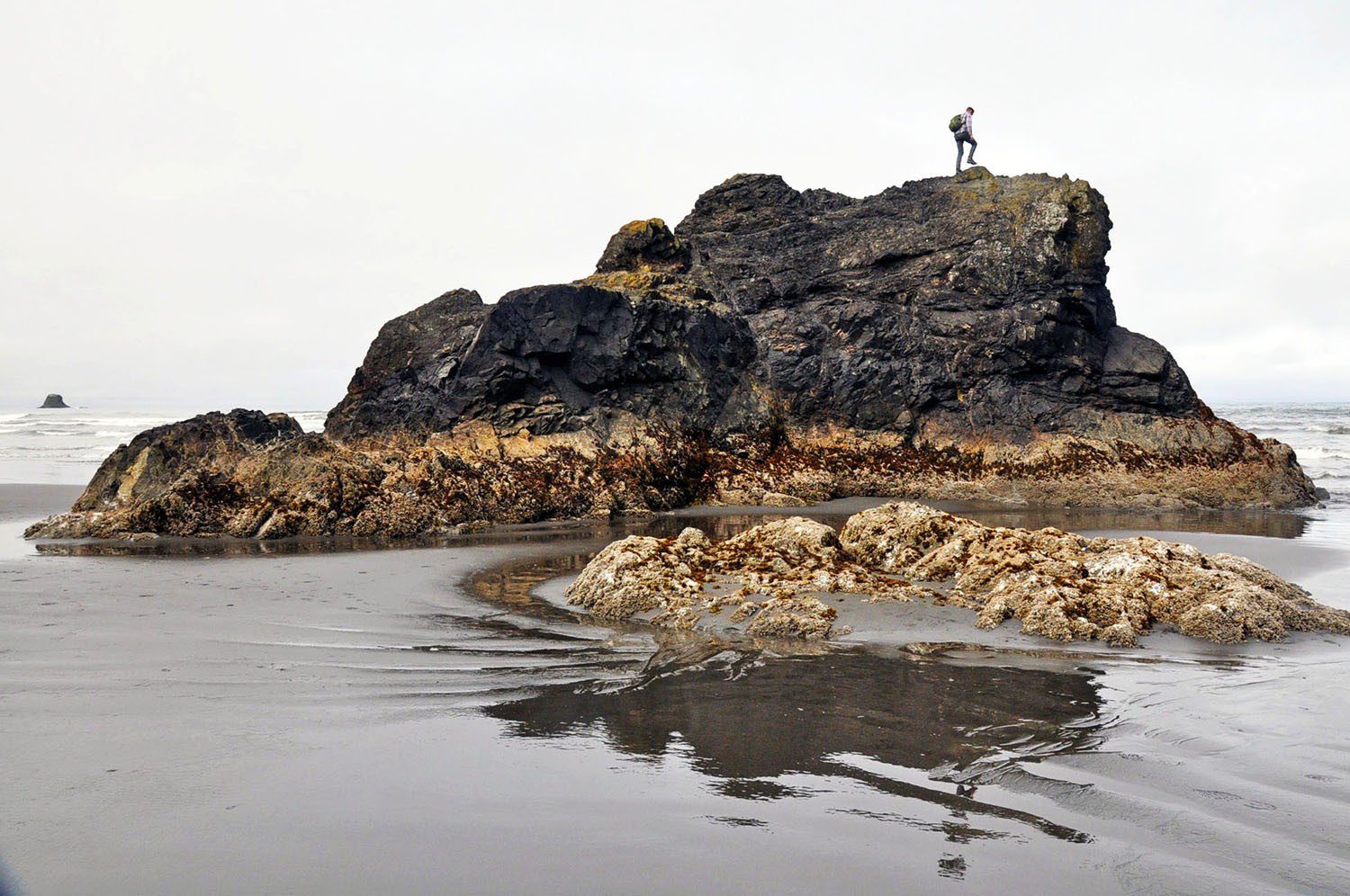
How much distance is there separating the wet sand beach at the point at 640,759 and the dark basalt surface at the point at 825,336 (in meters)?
11.1

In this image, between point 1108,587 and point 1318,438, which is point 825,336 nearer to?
point 1108,587

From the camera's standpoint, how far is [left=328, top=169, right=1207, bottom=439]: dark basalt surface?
1789cm

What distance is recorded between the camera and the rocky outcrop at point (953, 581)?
6.73 meters

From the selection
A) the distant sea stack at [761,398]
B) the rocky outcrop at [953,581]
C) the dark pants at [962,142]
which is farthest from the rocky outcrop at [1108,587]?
the dark pants at [962,142]

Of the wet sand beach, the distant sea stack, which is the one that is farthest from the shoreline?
the distant sea stack

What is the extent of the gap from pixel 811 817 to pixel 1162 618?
4731 mm

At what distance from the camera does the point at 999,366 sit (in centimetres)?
2097

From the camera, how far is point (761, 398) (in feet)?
66.8

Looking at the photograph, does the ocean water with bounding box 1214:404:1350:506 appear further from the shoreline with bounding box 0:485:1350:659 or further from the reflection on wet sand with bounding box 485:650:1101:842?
the reflection on wet sand with bounding box 485:650:1101:842

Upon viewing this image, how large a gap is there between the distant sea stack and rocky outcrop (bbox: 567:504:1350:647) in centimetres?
676

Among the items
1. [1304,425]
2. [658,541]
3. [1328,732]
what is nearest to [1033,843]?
[1328,732]

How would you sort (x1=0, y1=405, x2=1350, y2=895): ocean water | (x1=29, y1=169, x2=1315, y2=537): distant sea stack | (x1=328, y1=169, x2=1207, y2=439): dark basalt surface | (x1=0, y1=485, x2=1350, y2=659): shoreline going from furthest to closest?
1. (x1=328, y1=169, x2=1207, y2=439): dark basalt surface
2. (x1=29, y1=169, x2=1315, y2=537): distant sea stack
3. (x1=0, y1=485, x2=1350, y2=659): shoreline
4. (x1=0, y1=405, x2=1350, y2=895): ocean water

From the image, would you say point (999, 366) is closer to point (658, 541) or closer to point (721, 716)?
point (658, 541)

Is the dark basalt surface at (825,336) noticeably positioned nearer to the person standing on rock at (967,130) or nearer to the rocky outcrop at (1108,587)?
the person standing on rock at (967,130)
